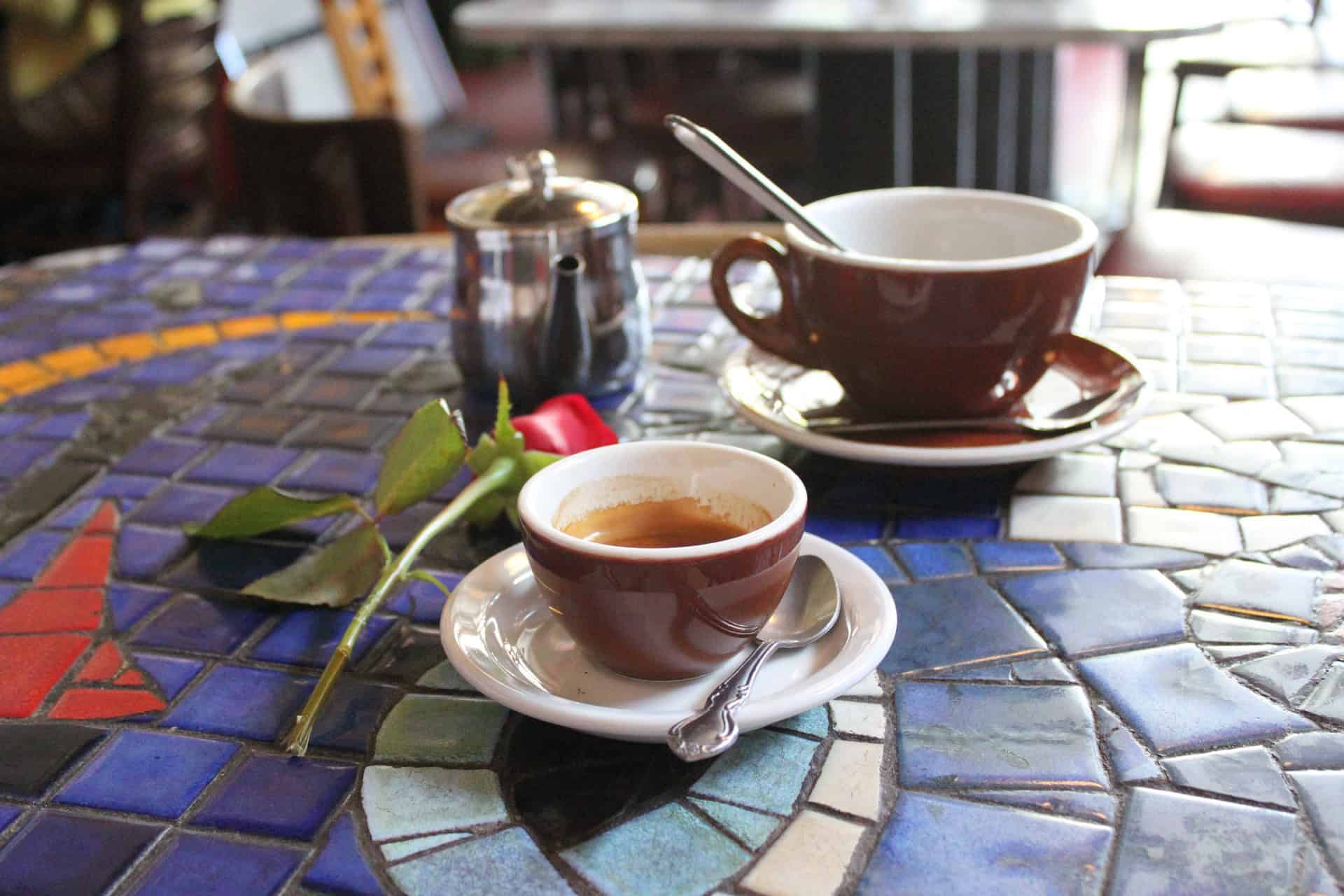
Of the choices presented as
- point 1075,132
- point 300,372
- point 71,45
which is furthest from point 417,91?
point 300,372

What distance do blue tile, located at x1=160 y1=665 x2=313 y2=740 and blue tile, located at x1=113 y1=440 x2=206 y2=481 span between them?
26cm

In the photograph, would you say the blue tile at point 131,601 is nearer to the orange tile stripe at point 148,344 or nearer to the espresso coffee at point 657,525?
the espresso coffee at point 657,525

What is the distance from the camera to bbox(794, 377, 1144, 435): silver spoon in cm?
68

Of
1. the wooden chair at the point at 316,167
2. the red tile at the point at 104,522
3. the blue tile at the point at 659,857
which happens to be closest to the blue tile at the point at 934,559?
the blue tile at the point at 659,857

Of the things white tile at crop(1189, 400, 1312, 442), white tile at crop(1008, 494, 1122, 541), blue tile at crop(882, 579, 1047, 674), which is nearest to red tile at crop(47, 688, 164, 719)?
blue tile at crop(882, 579, 1047, 674)

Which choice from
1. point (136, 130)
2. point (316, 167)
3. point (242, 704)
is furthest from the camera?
point (136, 130)

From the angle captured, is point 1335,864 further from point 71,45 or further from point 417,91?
point 417,91

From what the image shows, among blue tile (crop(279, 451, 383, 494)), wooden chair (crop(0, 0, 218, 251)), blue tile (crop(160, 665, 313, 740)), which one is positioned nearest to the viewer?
blue tile (crop(160, 665, 313, 740))

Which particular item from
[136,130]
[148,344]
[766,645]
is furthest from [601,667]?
[136,130]

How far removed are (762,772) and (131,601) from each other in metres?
0.33

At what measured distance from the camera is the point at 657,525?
20.9 inches

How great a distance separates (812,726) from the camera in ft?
1.54

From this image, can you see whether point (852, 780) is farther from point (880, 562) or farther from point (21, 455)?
point (21, 455)

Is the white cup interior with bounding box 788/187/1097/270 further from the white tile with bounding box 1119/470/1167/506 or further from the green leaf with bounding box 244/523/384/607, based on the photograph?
the green leaf with bounding box 244/523/384/607
